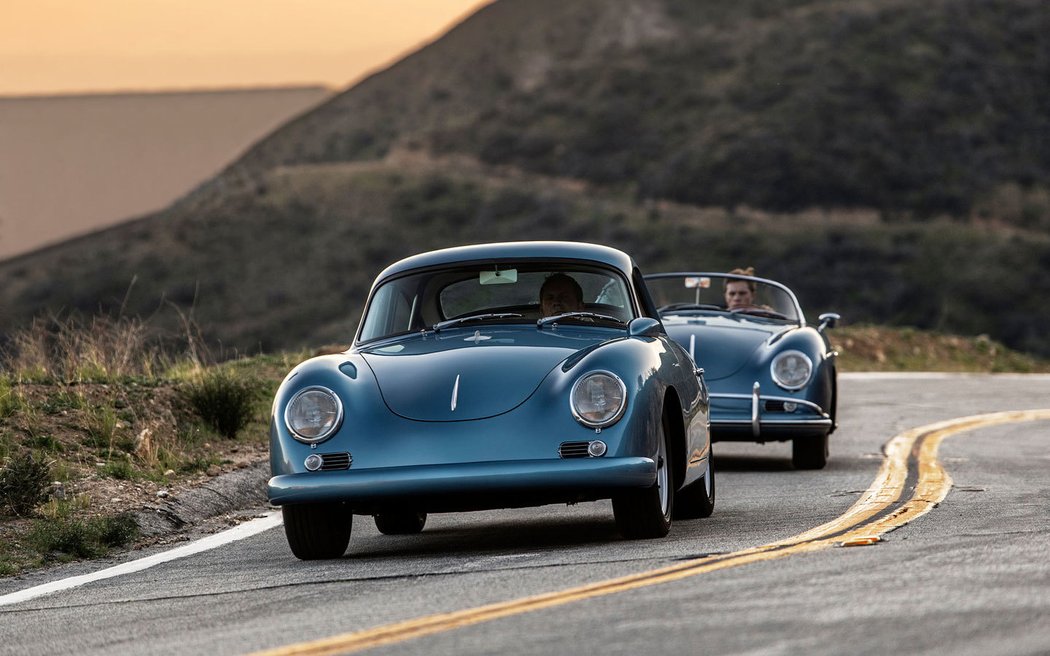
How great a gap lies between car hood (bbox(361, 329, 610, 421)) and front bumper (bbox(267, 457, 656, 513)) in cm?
29

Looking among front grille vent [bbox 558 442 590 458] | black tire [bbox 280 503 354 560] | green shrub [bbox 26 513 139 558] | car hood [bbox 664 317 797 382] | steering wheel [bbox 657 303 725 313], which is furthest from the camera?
steering wheel [bbox 657 303 725 313]

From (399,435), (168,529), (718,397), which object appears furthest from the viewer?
(718,397)

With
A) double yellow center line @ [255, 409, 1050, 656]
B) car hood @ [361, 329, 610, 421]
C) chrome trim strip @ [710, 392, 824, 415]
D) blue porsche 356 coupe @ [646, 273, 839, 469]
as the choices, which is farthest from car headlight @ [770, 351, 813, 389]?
car hood @ [361, 329, 610, 421]

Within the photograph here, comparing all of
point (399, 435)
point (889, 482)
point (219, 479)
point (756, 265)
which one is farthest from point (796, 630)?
point (756, 265)

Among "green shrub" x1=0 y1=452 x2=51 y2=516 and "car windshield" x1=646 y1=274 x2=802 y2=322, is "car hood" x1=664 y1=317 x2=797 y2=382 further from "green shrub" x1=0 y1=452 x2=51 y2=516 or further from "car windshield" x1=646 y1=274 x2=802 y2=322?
"green shrub" x1=0 y1=452 x2=51 y2=516

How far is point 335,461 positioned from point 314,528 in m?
0.41

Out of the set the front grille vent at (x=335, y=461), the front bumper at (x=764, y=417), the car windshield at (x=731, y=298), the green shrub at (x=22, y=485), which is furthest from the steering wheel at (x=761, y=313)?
the front grille vent at (x=335, y=461)

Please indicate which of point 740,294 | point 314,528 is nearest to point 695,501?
point 314,528

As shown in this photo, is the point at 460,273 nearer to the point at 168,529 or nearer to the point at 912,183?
the point at 168,529

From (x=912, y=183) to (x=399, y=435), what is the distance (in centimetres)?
6064

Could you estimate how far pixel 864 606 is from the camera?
19.0 ft

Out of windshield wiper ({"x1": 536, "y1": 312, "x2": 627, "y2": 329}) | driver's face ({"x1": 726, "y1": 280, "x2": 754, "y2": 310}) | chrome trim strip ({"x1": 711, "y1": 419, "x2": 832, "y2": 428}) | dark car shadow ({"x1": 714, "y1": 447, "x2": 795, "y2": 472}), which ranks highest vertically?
windshield wiper ({"x1": 536, "y1": 312, "x2": 627, "y2": 329})

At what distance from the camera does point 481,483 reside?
7.71 m

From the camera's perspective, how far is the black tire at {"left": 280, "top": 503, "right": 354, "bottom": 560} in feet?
27.1
